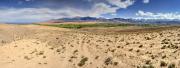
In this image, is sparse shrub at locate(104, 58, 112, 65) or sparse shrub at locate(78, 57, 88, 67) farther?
sparse shrub at locate(78, 57, 88, 67)

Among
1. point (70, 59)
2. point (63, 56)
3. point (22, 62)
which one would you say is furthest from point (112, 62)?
point (22, 62)

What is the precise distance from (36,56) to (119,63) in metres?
9.85

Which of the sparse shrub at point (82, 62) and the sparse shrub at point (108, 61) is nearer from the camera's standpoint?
the sparse shrub at point (108, 61)

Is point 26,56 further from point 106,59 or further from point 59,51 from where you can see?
point 106,59

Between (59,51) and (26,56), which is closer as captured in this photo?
(26,56)

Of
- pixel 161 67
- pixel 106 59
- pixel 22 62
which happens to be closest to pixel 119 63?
pixel 106 59

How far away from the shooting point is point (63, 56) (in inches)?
928

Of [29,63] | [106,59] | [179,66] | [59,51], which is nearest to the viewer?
[179,66]

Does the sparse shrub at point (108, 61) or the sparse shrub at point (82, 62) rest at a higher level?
the sparse shrub at point (108, 61)

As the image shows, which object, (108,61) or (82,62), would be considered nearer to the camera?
(108,61)

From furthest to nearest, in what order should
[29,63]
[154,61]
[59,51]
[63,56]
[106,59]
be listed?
[59,51] → [63,56] → [29,63] → [106,59] → [154,61]

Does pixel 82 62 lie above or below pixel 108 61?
below

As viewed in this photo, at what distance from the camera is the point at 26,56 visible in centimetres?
2462

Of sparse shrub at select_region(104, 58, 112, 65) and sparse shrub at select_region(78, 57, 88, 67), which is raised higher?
sparse shrub at select_region(104, 58, 112, 65)
